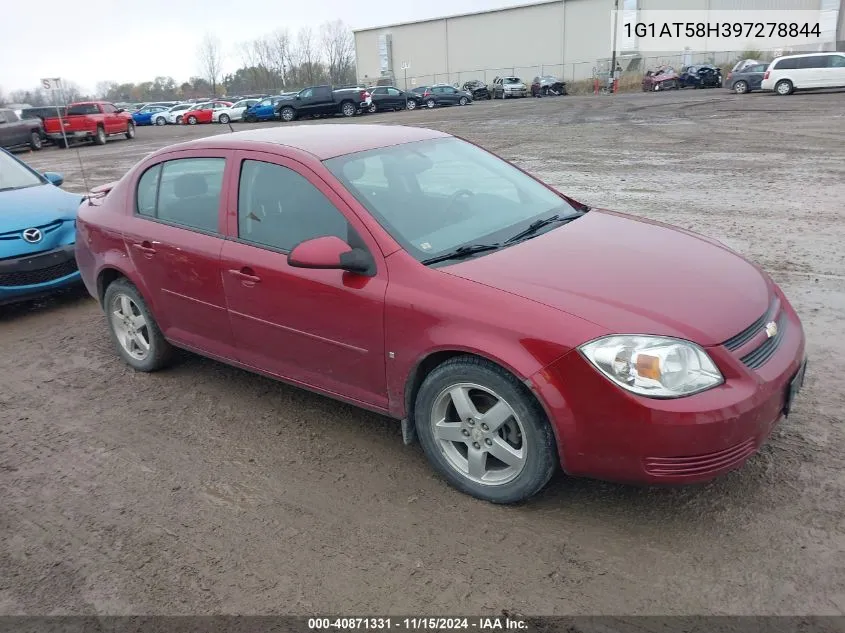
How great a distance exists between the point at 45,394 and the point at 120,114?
28.8 meters

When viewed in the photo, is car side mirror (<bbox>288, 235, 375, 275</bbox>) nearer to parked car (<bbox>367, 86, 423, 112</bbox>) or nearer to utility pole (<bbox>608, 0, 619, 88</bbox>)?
parked car (<bbox>367, 86, 423, 112</bbox>)

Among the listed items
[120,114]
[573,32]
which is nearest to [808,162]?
[120,114]

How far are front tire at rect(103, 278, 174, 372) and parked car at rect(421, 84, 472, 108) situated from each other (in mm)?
37476

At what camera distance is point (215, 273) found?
3988 millimetres

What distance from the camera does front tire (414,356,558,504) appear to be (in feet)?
9.66

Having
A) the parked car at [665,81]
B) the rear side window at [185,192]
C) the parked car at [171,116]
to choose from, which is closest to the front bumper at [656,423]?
the rear side window at [185,192]

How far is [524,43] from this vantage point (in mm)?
63438

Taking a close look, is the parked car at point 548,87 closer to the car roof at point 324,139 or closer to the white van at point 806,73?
the white van at point 806,73

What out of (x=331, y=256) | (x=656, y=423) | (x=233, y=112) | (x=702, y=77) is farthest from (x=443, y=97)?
(x=656, y=423)

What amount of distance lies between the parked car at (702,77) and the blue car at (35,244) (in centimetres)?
4196

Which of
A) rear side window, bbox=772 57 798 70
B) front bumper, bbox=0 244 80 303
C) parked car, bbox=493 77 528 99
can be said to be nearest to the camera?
front bumper, bbox=0 244 80 303

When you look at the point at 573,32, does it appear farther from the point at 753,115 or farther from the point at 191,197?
the point at 191,197

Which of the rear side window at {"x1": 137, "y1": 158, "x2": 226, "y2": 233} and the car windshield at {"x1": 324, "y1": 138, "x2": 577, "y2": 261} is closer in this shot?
the car windshield at {"x1": 324, "y1": 138, "x2": 577, "y2": 261}

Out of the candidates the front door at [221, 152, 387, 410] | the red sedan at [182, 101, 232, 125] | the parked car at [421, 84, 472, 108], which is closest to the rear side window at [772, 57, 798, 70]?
the parked car at [421, 84, 472, 108]
